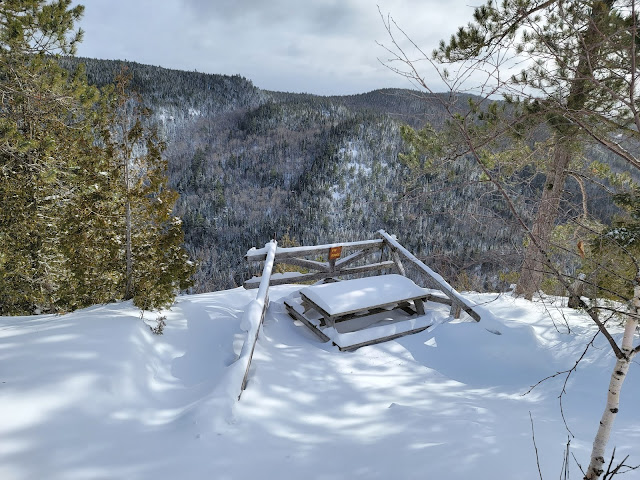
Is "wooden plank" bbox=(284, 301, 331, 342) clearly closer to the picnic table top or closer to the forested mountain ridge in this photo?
the picnic table top

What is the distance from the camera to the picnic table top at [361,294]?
5.61m

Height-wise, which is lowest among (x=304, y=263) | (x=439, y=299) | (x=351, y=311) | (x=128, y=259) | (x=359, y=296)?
(x=439, y=299)

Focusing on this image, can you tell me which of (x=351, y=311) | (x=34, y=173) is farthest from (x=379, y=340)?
(x=34, y=173)

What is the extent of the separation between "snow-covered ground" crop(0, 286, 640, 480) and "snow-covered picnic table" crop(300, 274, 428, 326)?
62 centimetres

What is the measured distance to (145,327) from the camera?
486 cm

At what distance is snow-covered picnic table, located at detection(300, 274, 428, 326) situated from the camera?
5.59m

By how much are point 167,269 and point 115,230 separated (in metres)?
1.31

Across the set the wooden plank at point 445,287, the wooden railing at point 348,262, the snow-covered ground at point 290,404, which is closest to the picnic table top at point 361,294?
the wooden plank at point 445,287

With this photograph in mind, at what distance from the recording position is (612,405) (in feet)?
6.22

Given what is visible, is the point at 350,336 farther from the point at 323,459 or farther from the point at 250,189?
the point at 250,189

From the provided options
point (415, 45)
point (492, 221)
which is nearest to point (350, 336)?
point (492, 221)

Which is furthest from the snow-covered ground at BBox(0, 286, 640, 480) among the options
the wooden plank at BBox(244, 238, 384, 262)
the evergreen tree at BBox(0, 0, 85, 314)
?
the evergreen tree at BBox(0, 0, 85, 314)

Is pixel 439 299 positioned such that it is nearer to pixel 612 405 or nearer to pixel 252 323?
pixel 252 323

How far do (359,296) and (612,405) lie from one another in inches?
Answer: 159
